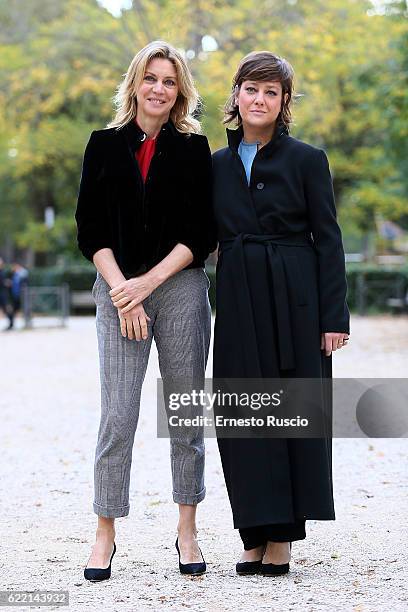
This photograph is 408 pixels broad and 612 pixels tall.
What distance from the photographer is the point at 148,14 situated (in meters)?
25.5

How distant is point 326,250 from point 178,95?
857 millimetres

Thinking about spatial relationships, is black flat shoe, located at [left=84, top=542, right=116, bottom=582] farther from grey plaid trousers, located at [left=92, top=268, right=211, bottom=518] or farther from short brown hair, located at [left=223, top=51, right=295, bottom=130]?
short brown hair, located at [left=223, top=51, right=295, bottom=130]

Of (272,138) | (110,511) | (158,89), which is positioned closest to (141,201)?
(158,89)

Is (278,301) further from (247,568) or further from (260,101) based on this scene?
(247,568)

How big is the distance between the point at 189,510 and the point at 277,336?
79cm

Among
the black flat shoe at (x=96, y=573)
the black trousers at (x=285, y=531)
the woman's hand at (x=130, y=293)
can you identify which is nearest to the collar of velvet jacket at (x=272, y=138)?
the woman's hand at (x=130, y=293)

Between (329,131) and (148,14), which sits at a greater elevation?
(148,14)

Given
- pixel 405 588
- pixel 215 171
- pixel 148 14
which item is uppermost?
pixel 148 14

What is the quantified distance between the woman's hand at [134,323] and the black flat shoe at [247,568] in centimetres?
96

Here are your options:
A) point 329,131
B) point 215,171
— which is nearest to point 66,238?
point 329,131

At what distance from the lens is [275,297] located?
4.07 meters

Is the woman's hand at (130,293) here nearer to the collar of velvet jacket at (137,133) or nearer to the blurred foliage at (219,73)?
the collar of velvet jacket at (137,133)

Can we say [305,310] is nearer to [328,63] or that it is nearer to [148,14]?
[148,14]

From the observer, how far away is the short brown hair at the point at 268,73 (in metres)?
4.10
